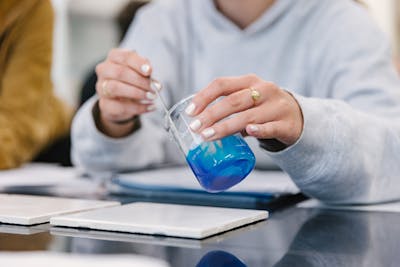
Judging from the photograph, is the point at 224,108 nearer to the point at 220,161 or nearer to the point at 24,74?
the point at 220,161

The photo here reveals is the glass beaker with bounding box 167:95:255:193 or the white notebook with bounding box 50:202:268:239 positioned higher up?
the glass beaker with bounding box 167:95:255:193

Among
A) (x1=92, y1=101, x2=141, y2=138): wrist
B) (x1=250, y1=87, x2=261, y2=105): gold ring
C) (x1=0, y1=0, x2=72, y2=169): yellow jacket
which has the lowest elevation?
(x1=250, y1=87, x2=261, y2=105): gold ring

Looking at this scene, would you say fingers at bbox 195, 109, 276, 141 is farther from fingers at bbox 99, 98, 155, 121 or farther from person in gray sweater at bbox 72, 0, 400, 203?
fingers at bbox 99, 98, 155, 121

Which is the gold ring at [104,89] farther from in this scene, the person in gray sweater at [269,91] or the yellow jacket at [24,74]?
the yellow jacket at [24,74]

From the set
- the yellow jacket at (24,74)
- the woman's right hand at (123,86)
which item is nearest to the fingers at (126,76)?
the woman's right hand at (123,86)

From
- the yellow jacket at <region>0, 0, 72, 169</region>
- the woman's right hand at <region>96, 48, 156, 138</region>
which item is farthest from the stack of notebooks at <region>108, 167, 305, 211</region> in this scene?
the yellow jacket at <region>0, 0, 72, 169</region>

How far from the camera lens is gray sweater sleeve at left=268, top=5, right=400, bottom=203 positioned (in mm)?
750

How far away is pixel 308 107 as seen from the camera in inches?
29.0

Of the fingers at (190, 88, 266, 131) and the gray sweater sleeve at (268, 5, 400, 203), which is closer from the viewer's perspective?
the fingers at (190, 88, 266, 131)

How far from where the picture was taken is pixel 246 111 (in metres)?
0.68

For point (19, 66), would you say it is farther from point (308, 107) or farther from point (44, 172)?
point (308, 107)

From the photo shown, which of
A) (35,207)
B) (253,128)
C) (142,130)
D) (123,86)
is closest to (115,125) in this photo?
(142,130)

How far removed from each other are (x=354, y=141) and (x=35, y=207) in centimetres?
39

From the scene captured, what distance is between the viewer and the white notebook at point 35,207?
68cm
